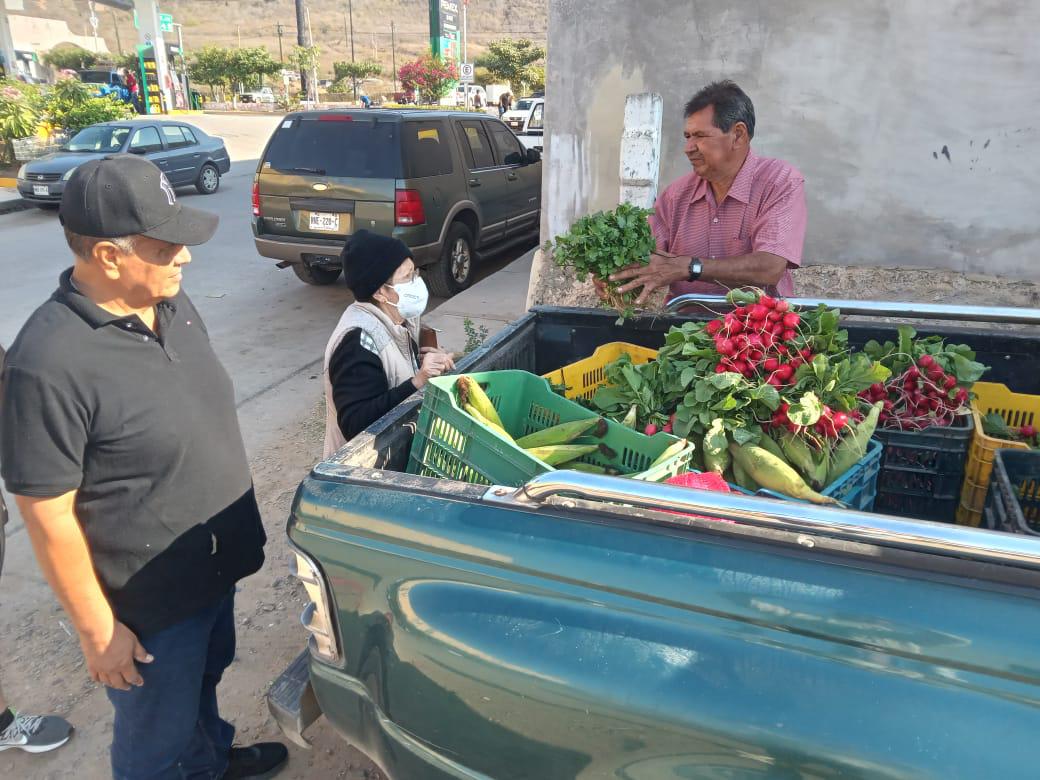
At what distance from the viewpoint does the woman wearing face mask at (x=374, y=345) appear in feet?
8.73

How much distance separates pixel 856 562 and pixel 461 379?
123 cm

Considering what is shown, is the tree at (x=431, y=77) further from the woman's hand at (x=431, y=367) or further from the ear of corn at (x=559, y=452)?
the ear of corn at (x=559, y=452)

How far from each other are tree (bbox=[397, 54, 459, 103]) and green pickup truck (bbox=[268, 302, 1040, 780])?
39.4 metres

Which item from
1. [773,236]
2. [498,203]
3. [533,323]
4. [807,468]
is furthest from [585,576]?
[498,203]

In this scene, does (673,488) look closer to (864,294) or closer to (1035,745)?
(1035,745)

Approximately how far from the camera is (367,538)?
1.74 m

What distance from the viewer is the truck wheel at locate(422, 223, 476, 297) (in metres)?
8.83

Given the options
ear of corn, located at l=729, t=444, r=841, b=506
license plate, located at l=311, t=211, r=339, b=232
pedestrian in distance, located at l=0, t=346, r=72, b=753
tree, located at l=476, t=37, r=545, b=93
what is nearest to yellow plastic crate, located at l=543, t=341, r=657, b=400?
ear of corn, located at l=729, t=444, r=841, b=506

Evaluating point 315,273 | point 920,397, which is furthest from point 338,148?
point 920,397

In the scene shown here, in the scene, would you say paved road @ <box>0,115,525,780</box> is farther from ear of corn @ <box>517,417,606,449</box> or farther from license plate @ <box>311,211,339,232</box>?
ear of corn @ <box>517,417,606,449</box>

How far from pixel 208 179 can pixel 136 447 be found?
55.0ft

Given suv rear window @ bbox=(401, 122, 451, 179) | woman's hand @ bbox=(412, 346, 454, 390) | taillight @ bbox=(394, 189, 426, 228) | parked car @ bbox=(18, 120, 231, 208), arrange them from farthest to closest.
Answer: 1. parked car @ bbox=(18, 120, 231, 208)
2. suv rear window @ bbox=(401, 122, 451, 179)
3. taillight @ bbox=(394, 189, 426, 228)
4. woman's hand @ bbox=(412, 346, 454, 390)

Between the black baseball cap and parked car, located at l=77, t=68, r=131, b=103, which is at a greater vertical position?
parked car, located at l=77, t=68, r=131, b=103

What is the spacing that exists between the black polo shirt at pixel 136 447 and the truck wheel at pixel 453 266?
6.62 meters
